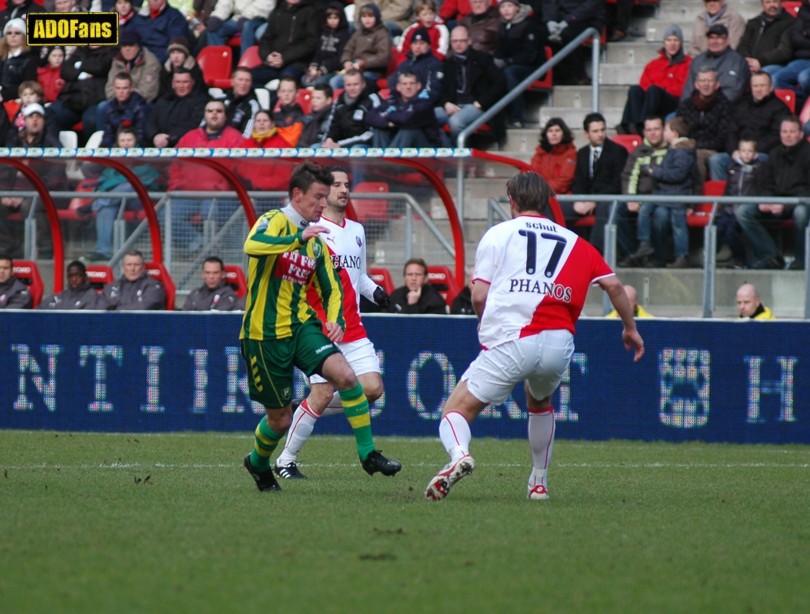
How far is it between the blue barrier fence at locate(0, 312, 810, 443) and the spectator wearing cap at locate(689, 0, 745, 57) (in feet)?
18.9

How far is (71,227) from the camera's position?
16328 mm

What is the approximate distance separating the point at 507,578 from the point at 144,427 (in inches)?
370

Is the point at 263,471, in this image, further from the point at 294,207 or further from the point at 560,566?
the point at 560,566

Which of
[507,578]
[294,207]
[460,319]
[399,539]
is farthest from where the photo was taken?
[460,319]

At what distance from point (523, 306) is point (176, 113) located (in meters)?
12.6

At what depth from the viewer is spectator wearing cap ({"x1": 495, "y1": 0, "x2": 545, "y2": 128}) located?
62.4 feet

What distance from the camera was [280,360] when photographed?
8.59 meters

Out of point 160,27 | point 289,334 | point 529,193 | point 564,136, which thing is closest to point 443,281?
point 564,136

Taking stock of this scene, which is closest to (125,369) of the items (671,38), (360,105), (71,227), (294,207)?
(71,227)

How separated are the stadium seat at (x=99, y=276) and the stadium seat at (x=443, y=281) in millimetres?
3625

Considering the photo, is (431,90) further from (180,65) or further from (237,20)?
(237,20)

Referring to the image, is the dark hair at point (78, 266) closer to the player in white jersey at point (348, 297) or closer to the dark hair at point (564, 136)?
the dark hair at point (564, 136)

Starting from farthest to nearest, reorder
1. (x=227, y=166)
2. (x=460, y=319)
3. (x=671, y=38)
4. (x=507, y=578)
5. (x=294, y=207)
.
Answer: (x=671, y=38), (x=227, y=166), (x=460, y=319), (x=294, y=207), (x=507, y=578)

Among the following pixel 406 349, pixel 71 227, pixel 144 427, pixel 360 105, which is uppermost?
pixel 360 105
